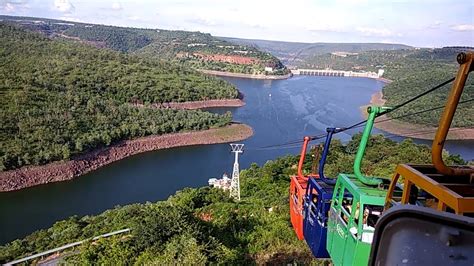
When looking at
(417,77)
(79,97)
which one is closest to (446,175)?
(79,97)

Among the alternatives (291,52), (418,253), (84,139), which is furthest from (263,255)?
(291,52)

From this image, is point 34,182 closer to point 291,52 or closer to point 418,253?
point 418,253

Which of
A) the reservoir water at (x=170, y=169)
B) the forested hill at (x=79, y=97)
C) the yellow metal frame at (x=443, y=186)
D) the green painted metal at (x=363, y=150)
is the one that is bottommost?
the reservoir water at (x=170, y=169)

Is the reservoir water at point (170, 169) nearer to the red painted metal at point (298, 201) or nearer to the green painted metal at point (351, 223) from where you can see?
the red painted metal at point (298, 201)

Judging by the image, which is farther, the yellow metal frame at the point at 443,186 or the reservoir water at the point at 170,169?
the reservoir water at the point at 170,169

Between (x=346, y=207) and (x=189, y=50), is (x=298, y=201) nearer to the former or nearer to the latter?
(x=346, y=207)

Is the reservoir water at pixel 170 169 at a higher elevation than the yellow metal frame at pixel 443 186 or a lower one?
lower

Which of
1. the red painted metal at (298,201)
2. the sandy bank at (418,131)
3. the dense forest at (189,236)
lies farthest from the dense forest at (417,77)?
the dense forest at (189,236)
